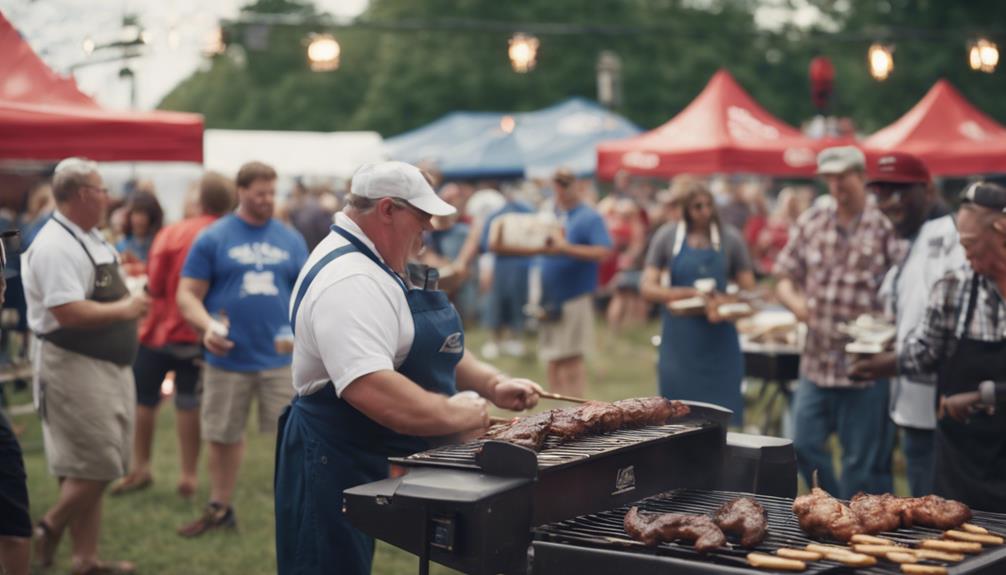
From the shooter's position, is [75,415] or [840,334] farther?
[840,334]

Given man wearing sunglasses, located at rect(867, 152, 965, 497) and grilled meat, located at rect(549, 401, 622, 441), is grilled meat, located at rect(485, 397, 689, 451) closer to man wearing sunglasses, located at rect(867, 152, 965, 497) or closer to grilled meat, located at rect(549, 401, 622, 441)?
grilled meat, located at rect(549, 401, 622, 441)

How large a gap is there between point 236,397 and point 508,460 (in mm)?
3989

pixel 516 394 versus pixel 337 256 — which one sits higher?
pixel 337 256

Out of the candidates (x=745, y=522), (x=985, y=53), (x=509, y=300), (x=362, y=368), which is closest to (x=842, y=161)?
(x=745, y=522)

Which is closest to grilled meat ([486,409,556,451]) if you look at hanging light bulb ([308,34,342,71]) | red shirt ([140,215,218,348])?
red shirt ([140,215,218,348])

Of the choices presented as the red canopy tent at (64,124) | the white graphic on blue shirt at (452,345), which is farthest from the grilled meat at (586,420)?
the red canopy tent at (64,124)

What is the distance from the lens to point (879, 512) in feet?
11.6

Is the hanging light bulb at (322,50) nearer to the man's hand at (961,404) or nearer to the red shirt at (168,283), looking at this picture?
the red shirt at (168,283)

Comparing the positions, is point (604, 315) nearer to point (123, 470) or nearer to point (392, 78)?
point (123, 470)

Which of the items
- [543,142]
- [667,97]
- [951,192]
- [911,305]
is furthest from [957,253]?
[667,97]

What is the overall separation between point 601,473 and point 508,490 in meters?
0.53

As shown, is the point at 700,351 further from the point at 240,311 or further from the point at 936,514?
the point at 936,514

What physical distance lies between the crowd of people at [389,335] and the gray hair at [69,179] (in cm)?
1

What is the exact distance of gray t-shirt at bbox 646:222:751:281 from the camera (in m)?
7.60
